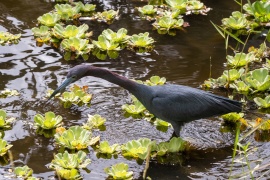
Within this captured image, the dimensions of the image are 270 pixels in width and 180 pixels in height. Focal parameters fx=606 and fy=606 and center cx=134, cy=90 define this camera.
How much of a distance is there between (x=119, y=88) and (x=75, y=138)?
131cm

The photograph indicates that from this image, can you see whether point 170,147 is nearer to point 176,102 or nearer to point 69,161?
point 176,102

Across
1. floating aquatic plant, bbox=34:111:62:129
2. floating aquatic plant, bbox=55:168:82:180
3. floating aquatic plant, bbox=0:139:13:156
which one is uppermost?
floating aquatic plant, bbox=34:111:62:129

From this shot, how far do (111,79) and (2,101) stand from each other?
53.5 inches

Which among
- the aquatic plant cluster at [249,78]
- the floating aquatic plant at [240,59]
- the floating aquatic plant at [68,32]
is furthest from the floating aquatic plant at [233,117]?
the floating aquatic plant at [68,32]

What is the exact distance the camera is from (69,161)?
5.16 metres

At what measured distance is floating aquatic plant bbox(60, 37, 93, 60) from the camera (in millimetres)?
7285

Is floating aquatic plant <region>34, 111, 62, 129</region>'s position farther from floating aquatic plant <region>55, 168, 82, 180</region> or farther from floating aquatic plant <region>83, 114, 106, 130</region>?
floating aquatic plant <region>55, 168, 82, 180</region>

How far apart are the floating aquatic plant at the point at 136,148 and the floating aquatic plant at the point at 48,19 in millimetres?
3024

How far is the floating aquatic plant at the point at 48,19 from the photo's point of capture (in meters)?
7.92

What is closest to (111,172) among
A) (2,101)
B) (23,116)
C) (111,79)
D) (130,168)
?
(130,168)

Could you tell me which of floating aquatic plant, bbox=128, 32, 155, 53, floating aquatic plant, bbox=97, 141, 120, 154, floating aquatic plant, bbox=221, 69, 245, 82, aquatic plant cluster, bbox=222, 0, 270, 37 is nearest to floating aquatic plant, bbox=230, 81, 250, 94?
floating aquatic plant, bbox=221, 69, 245, 82

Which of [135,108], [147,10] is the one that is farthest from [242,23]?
[135,108]

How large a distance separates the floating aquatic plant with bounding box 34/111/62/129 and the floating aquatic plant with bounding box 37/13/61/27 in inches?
93.0

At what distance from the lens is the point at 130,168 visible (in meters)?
5.28
